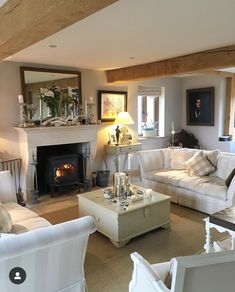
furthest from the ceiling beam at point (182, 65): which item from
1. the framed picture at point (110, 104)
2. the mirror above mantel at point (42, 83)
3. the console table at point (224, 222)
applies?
the console table at point (224, 222)

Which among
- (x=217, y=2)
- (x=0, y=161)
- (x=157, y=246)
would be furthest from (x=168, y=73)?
(x=0, y=161)

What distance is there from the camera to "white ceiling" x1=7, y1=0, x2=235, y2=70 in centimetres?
214

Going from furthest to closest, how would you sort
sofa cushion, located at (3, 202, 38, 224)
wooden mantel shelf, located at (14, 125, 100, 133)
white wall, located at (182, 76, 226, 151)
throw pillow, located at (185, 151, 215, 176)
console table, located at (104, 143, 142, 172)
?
white wall, located at (182, 76, 226, 151) < console table, located at (104, 143, 142, 172) < wooden mantel shelf, located at (14, 125, 100, 133) < throw pillow, located at (185, 151, 215, 176) < sofa cushion, located at (3, 202, 38, 224)

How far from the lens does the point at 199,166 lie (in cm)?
420

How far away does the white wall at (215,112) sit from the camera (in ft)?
21.3

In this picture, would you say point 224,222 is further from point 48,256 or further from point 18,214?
point 18,214

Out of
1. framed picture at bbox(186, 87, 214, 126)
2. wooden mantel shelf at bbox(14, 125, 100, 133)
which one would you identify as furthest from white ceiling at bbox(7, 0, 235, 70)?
framed picture at bbox(186, 87, 214, 126)

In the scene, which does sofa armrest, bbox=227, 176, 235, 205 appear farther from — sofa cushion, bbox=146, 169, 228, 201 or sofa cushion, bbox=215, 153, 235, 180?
sofa cushion, bbox=215, 153, 235, 180

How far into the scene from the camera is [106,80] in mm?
5621

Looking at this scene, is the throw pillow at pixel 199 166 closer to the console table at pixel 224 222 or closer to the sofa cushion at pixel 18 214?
the console table at pixel 224 222

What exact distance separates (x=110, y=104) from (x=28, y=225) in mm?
3697

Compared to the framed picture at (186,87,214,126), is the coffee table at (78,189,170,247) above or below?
below

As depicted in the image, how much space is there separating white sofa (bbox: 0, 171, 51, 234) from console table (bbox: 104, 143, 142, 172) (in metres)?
2.64

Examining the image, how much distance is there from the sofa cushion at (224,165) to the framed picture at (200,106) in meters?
2.73
